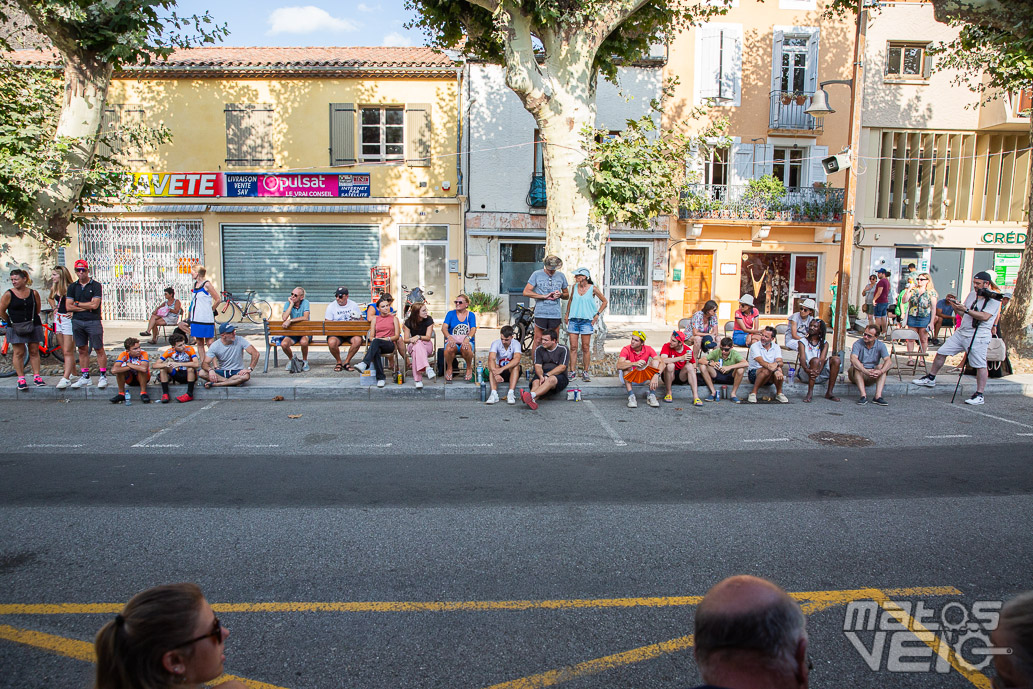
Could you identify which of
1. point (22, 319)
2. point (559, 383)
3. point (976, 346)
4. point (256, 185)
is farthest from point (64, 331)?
point (976, 346)

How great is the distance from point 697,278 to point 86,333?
15.6 m

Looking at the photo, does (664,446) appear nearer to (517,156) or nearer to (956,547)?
(956,547)

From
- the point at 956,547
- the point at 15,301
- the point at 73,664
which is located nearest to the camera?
the point at 73,664

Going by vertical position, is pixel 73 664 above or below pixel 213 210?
below

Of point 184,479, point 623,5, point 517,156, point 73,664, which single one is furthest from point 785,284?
point 73,664

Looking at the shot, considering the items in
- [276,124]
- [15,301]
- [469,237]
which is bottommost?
[15,301]

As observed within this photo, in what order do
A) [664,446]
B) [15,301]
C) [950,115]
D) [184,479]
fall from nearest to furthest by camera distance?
[184,479] → [664,446] → [15,301] → [950,115]

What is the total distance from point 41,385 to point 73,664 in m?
8.49

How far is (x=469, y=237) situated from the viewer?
19.3 metres

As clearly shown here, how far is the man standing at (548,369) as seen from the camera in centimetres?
997

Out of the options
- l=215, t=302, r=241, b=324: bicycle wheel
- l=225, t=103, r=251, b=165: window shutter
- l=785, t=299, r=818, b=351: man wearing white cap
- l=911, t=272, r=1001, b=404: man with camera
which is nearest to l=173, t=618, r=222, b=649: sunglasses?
l=785, t=299, r=818, b=351: man wearing white cap

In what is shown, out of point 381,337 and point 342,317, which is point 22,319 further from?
point 381,337

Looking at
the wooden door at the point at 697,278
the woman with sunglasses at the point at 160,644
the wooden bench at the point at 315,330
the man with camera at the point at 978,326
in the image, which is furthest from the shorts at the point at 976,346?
the woman with sunglasses at the point at 160,644

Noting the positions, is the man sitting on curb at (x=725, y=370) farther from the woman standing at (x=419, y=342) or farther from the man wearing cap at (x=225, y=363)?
→ the man wearing cap at (x=225, y=363)
